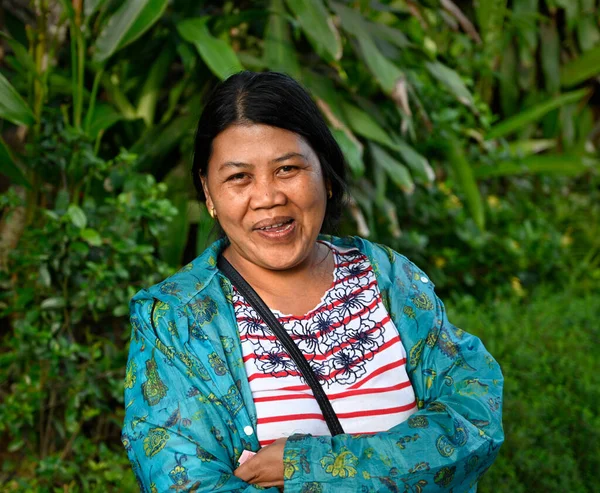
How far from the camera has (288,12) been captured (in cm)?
405

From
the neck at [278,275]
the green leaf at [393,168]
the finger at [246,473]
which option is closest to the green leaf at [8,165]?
the neck at [278,275]

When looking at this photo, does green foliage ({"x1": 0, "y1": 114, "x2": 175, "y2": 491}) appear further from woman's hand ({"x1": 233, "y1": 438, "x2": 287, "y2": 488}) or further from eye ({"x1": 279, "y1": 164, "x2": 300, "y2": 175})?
woman's hand ({"x1": 233, "y1": 438, "x2": 287, "y2": 488})

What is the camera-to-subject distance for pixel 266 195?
182 centimetres

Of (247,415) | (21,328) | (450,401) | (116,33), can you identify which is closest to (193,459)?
(247,415)

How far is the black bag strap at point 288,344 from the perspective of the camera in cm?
175

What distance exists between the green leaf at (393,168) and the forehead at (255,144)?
7.12ft

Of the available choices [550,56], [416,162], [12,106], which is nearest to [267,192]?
[12,106]

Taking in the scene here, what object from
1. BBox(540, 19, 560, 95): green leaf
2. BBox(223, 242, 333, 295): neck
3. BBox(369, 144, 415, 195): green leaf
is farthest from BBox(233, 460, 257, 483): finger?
BBox(540, 19, 560, 95): green leaf

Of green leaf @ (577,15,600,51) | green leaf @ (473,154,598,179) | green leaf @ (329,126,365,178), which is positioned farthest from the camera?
green leaf @ (577,15,600,51)

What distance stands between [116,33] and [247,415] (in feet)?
5.99

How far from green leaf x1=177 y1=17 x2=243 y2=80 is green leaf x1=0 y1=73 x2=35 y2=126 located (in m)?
0.74

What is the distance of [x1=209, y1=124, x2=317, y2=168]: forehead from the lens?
1.82 m

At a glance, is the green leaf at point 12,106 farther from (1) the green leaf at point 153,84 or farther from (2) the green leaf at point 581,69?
(2) the green leaf at point 581,69

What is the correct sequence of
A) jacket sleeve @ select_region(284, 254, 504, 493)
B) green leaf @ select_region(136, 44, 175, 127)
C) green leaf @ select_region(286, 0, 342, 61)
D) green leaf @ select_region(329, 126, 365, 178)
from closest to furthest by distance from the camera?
1. jacket sleeve @ select_region(284, 254, 504, 493)
2. green leaf @ select_region(286, 0, 342, 61)
3. green leaf @ select_region(329, 126, 365, 178)
4. green leaf @ select_region(136, 44, 175, 127)
